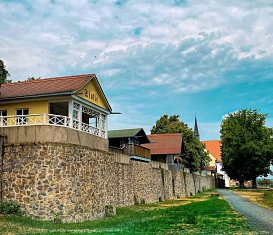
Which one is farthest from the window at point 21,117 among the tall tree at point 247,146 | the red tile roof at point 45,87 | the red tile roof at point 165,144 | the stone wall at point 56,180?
the tall tree at point 247,146

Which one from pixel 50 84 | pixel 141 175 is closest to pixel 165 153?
pixel 141 175

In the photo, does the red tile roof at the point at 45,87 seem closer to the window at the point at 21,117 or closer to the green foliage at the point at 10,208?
the window at the point at 21,117

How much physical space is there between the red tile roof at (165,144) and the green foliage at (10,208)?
3108cm

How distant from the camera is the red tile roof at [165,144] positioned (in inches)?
1826

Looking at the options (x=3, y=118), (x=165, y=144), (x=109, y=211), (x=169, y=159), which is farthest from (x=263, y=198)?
(x=3, y=118)

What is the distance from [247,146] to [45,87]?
49.1 meters

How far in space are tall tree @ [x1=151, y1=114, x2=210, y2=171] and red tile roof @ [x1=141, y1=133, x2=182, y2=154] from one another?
8.51 meters

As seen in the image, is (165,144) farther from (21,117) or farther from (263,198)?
(21,117)

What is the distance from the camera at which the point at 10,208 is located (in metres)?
16.2

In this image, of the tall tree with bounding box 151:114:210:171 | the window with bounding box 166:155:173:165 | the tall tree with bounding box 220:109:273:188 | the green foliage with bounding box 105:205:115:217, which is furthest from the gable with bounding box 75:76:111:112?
the tall tree with bounding box 220:109:273:188

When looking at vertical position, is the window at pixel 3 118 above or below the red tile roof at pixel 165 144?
below

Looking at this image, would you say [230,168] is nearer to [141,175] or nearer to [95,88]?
[141,175]

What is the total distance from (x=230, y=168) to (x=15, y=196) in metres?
58.2

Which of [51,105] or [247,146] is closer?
[51,105]
